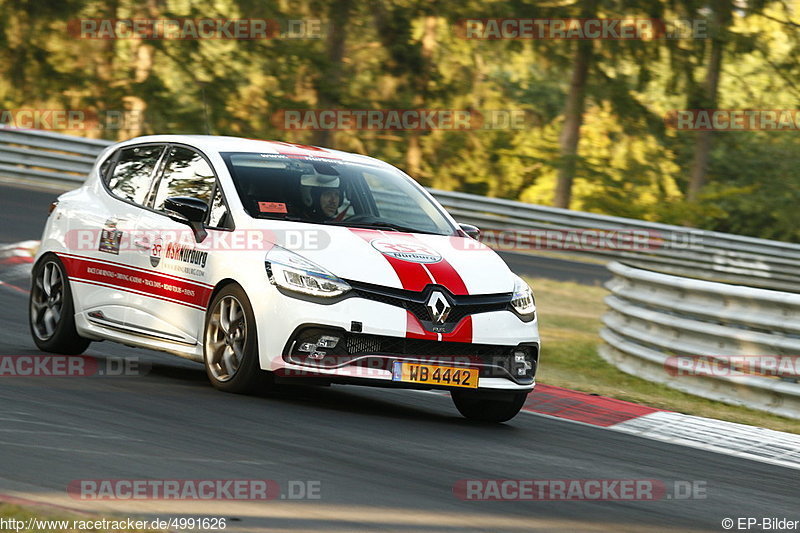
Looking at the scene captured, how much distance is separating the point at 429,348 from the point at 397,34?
2629 cm

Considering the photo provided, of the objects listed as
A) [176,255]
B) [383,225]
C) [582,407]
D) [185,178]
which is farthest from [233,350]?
[582,407]

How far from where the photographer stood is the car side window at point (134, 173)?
30.2 ft

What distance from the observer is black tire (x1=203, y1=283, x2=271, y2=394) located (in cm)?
776

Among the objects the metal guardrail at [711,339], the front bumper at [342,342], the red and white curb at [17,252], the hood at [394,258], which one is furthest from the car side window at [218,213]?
the red and white curb at [17,252]

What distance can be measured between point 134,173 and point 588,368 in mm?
5263

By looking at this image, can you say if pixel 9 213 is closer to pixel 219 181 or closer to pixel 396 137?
pixel 219 181

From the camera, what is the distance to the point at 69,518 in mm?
4578

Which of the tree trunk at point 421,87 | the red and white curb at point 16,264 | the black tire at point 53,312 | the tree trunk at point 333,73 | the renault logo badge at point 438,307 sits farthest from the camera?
the tree trunk at point 421,87

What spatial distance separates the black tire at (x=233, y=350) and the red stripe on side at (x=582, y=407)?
7.88 feet

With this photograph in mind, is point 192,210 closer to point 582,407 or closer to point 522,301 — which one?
point 522,301

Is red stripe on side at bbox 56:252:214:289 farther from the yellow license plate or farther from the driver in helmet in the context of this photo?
the yellow license plate

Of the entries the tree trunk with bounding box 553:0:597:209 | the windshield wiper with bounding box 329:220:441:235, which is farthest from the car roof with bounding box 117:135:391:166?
the tree trunk with bounding box 553:0:597:209

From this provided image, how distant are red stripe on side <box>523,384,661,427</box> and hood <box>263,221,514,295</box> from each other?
1.39m

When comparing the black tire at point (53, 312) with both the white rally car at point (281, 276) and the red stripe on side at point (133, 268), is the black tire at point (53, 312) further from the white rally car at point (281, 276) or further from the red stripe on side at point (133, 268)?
the red stripe on side at point (133, 268)
